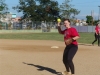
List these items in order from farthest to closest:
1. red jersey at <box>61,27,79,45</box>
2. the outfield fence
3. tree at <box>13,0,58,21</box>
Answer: tree at <box>13,0,58,21</box>, the outfield fence, red jersey at <box>61,27,79,45</box>

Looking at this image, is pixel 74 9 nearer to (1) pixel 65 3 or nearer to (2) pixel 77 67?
(1) pixel 65 3

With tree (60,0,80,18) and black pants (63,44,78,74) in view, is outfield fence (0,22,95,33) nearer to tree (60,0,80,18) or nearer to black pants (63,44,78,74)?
tree (60,0,80,18)

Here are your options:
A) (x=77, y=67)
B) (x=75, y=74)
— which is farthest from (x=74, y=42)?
(x=77, y=67)

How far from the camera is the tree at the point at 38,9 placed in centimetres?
7306

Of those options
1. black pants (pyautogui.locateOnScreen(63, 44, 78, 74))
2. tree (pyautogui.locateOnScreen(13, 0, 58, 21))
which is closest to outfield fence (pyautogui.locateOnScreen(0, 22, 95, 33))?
tree (pyautogui.locateOnScreen(13, 0, 58, 21))

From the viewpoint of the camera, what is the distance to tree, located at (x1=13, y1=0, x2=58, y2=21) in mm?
73062

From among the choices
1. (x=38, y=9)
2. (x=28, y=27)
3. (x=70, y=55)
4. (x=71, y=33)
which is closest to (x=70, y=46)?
(x=70, y=55)

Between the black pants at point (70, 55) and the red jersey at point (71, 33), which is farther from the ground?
the red jersey at point (71, 33)

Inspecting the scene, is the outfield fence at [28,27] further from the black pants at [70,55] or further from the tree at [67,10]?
the black pants at [70,55]

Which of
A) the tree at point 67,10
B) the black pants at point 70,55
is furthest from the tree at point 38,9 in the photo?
the black pants at point 70,55

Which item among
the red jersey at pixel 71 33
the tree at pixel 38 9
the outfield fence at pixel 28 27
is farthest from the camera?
the tree at pixel 38 9

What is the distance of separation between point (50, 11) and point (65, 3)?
468 cm

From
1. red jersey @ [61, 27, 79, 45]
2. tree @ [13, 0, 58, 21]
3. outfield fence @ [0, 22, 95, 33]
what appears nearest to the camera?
red jersey @ [61, 27, 79, 45]

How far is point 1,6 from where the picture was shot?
2483 inches
